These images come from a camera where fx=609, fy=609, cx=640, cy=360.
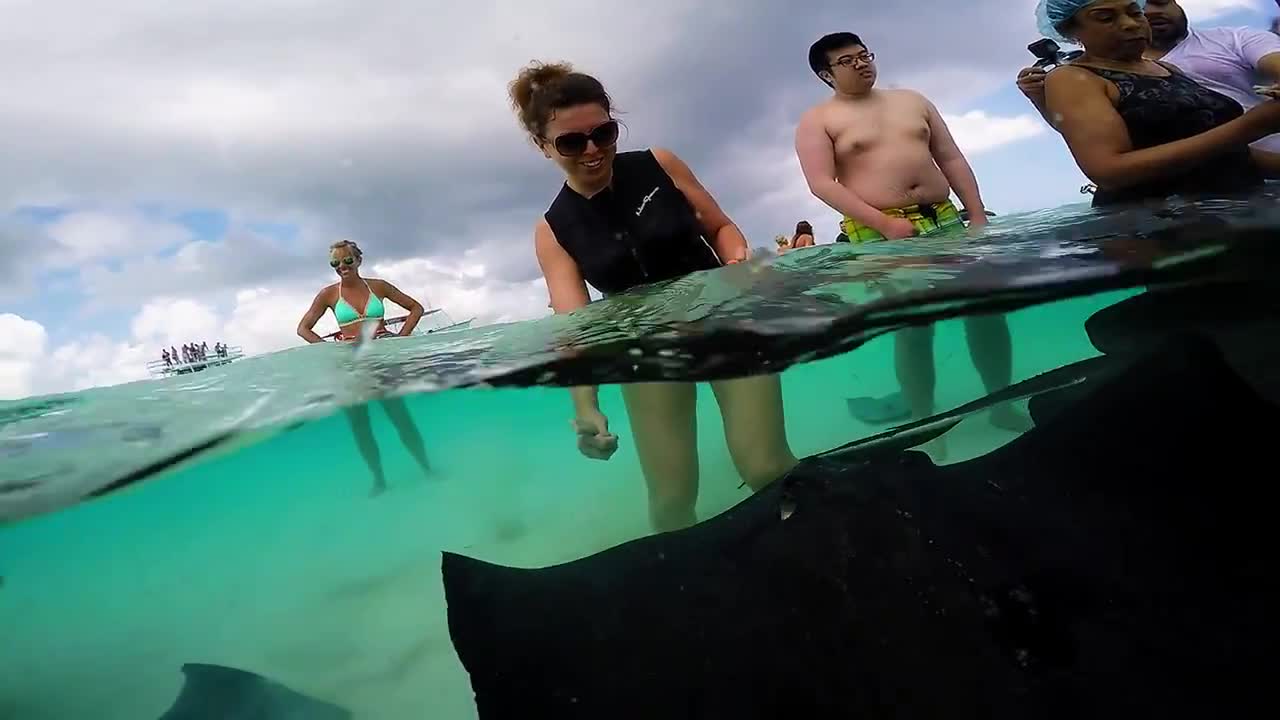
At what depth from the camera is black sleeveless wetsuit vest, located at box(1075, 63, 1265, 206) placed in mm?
3465

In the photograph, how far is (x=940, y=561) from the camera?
8.57 ft

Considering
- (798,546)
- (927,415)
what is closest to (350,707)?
(798,546)

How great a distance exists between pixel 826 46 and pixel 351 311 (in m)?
4.86

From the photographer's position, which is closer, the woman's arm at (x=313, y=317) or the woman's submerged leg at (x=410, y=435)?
the woman's submerged leg at (x=410, y=435)

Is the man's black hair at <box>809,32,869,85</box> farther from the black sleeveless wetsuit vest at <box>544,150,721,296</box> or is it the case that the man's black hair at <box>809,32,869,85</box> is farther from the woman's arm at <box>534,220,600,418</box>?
the woman's arm at <box>534,220,600,418</box>

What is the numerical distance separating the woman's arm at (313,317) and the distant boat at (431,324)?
13 centimetres

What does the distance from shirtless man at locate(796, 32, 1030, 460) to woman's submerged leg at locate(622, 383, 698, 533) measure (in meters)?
1.87

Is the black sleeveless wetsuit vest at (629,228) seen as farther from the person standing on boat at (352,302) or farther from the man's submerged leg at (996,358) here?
the person standing on boat at (352,302)

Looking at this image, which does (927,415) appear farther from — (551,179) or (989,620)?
(551,179)

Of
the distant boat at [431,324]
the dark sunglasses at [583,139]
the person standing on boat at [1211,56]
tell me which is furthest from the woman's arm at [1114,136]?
the distant boat at [431,324]

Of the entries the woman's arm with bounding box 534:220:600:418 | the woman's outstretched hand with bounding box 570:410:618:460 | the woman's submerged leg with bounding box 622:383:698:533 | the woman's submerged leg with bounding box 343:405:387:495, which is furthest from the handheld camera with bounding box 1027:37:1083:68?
the woman's submerged leg with bounding box 343:405:387:495

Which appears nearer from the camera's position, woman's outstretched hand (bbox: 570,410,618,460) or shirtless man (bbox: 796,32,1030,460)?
woman's outstretched hand (bbox: 570,410,618,460)

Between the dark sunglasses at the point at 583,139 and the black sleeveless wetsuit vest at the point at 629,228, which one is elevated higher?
the dark sunglasses at the point at 583,139

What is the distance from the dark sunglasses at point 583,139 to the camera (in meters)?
3.44
